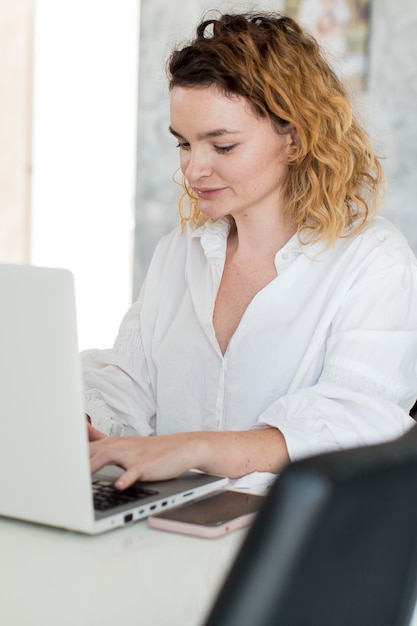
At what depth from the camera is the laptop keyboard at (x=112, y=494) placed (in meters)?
1.30

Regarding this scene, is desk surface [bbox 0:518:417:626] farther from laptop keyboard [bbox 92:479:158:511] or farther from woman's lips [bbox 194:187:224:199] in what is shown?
woman's lips [bbox 194:187:224:199]

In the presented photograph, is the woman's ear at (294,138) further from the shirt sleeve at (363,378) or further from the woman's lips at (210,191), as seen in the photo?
the shirt sleeve at (363,378)

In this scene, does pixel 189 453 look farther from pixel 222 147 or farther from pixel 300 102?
pixel 300 102

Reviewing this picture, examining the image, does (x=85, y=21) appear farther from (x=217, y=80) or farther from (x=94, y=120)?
(x=217, y=80)

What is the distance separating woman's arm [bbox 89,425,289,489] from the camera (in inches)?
55.1

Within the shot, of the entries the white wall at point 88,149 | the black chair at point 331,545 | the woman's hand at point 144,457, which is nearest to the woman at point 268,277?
the woman's hand at point 144,457

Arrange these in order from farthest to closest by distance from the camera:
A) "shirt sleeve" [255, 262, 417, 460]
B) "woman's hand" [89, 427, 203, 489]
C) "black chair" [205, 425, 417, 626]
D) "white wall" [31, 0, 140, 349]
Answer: "white wall" [31, 0, 140, 349]
"shirt sleeve" [255, 262, 417, 460]
"woman's hand" [89, 427, 203, 489]
"black chair" [205, 425, 417, 626]

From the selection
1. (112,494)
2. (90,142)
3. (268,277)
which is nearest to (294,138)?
(268,277)

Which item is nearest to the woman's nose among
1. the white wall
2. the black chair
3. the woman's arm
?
the woman's arm

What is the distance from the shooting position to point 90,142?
5234 mm

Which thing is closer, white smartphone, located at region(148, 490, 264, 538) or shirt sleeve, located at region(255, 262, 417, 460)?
white smartphone, located at region(148, 490, 264, 538)

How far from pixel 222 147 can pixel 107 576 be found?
1039mm

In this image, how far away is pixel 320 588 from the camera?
53 centimetres

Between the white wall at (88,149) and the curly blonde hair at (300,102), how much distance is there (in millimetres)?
3087
